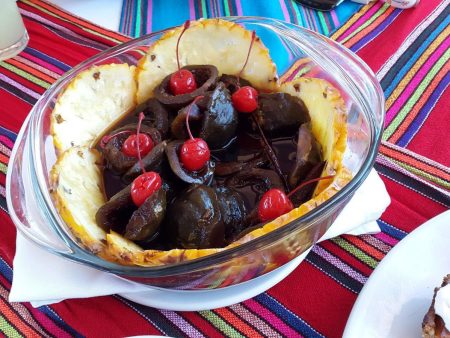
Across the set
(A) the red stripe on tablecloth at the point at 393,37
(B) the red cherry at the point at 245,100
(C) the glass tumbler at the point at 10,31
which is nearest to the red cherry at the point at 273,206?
(B) the red cherry at the point at 245,100

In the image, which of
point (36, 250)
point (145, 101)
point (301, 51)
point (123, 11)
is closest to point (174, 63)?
point (145, 101)

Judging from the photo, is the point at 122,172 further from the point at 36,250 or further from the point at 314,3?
the point at 314,3

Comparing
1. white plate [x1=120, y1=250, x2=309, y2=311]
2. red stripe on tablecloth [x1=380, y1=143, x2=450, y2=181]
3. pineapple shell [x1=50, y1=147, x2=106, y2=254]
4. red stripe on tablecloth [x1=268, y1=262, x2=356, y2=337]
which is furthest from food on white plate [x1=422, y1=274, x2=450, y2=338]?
pineapple shell [x1=50, y1=147, x2=106, y2=254]

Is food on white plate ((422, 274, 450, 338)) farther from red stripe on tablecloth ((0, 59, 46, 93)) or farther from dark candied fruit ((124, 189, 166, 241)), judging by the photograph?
red stripe on tablecloth ((0, 59, 46, 93))

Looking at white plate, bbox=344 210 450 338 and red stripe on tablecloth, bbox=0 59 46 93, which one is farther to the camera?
red stripe on tablecloth, bbox=0 59 46 93

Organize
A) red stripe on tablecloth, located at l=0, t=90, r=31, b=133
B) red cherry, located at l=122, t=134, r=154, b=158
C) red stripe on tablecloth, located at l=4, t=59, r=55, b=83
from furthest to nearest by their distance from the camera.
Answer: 1. red stripe on tablecloth, located at l=4, t=59, r=55, b=83
2. red stripe on tablecloth, located at l=0, t=90, r=31, b=133
3. red cherry, located at l=122, t=134, r=154, b=158

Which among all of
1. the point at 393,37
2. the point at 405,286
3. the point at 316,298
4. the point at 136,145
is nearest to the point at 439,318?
the point at 405,286
